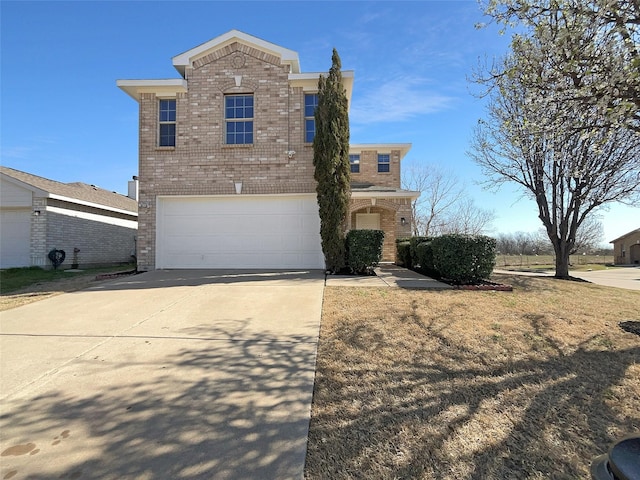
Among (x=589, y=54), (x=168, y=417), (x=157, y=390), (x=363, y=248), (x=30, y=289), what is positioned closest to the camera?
(x=168, y=417)

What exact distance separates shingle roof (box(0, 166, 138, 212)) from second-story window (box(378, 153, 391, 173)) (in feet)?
46.0

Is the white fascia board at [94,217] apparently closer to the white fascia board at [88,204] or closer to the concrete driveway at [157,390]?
Result: the white fascia board at [88,204]

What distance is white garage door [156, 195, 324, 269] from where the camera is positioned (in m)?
11.1

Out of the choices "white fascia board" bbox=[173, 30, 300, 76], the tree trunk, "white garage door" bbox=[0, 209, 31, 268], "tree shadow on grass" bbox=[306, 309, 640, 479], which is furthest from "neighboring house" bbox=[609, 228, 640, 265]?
"white garage door" bbox=[0, 209, 31, 268]

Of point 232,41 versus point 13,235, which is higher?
point 232,41

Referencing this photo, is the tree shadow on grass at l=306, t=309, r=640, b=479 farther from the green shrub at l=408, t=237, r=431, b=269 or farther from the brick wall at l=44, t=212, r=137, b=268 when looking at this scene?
the brick wall at l=44, t=212, r=137, b=268

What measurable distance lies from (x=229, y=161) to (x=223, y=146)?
20.4 inches

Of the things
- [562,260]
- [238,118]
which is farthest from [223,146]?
[562,260]

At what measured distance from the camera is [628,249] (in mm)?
38156

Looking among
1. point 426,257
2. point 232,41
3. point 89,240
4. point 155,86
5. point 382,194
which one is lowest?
point 426,257

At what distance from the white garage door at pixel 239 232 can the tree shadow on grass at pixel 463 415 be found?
7061 mm

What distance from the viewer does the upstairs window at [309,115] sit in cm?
1121

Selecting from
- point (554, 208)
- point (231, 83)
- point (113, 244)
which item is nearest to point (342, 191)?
point (231, 83)

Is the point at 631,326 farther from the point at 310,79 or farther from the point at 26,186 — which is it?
the point at 26,186
